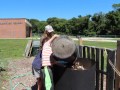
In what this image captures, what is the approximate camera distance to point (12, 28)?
82812 millimetres

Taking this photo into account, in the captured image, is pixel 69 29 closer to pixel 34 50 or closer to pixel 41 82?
pixel 34 50

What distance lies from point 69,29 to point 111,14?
18306mm

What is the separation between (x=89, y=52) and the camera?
21.7 ft

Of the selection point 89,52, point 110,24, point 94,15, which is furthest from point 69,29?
point 89,52

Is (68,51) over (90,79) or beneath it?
over

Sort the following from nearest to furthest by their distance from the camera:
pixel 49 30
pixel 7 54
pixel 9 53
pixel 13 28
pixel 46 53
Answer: pixel 46 53 < pixel 49 30 < pixel 7 54 < pixel 9 53 < pixel 13 28

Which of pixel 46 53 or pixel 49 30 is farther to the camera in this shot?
pixel 49 30

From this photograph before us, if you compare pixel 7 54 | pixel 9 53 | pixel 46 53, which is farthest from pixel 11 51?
pixel 46 53

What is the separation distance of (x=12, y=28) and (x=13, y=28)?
252 millimetres

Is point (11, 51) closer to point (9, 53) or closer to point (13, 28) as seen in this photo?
point (9, 53)

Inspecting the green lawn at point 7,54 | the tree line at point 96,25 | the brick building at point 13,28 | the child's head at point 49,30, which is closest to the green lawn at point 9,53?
the green lawn at point 7,54

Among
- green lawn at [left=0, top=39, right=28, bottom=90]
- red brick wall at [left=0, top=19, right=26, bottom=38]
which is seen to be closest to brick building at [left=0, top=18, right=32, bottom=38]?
red brick wall at [left=0, top=19, right=26, bottom=38]

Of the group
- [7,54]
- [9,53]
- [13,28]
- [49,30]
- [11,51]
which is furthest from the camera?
[13,28]

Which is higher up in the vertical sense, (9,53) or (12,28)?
(12,28)
